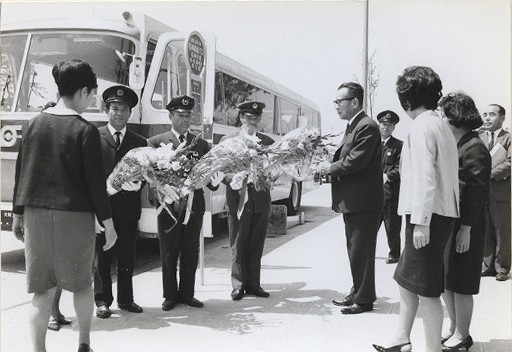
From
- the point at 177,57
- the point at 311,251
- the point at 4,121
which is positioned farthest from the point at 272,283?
the point at 4,121

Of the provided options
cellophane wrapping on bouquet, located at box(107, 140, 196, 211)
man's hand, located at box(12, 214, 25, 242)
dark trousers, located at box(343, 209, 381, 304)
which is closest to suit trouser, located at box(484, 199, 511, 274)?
dark trousers, located at box(343, 209, 381, 304)

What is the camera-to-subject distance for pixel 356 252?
189 inches

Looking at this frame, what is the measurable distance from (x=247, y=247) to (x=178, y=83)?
2.58 metres

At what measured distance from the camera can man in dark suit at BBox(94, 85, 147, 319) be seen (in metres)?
4.59

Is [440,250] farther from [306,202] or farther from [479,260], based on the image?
[306,202]

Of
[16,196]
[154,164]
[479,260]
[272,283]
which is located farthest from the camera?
[272,283]

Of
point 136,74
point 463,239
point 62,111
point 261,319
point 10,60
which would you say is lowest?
point 261,319

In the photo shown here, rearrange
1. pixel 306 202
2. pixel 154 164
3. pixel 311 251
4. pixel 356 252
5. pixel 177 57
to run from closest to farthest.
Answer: pixel 154 164, pixel 356 252, pixel 177 57, pixel 311 251, pixel 306 202

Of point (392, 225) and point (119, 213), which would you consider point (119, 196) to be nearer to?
point (119, 213)

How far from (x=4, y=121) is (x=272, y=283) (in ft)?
12.0

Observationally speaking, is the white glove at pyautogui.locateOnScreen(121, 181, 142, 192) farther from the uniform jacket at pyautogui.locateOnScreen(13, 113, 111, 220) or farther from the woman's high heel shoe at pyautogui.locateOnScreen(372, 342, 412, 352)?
the woman's high heel shoe at pyautogui.locateOnScreen(372, 342, 412, 352)

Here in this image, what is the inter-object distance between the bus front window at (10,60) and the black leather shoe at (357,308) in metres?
4.46

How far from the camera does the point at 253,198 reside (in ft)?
17.3

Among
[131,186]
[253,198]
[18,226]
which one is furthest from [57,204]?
[253,198]
